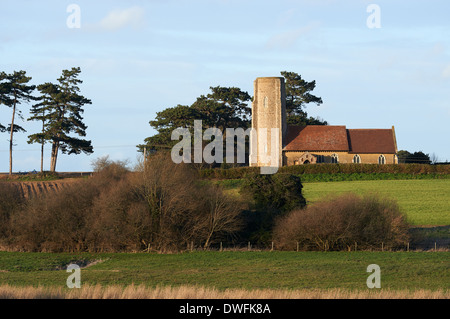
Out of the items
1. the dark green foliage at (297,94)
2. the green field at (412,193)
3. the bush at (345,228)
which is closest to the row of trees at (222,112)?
the dark green foliage at (297,94)

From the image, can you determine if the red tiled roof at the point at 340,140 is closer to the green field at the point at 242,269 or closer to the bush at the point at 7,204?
the bush at the point at 7,204

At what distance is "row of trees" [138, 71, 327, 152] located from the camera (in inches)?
3012

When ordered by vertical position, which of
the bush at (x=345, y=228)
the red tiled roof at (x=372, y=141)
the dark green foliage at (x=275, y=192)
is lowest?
the bush at (x=345, y=228)

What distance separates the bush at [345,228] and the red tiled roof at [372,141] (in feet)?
139

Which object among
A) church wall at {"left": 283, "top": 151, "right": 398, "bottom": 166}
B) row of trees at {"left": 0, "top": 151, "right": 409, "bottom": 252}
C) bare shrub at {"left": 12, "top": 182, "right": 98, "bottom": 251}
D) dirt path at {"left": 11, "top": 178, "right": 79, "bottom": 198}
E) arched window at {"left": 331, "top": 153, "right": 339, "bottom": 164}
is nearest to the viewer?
row of trees at {"left": 0, "top": 151, "right": 409, "bottom": 252}

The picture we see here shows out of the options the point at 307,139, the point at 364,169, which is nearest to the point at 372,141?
the point at 307,139

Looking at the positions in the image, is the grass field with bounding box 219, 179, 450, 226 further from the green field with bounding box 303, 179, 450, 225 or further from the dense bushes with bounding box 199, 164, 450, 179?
the dense bushes with bounding box 199, 164, 450, 179

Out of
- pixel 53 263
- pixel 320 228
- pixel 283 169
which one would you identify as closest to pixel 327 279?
pixel 320 228

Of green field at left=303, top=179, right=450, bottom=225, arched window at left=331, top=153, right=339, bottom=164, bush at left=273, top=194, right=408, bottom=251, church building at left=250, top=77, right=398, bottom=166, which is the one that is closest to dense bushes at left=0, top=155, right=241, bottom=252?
bush at left=273, top=194, right=408, bottom=251

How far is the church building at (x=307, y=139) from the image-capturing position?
250 ft

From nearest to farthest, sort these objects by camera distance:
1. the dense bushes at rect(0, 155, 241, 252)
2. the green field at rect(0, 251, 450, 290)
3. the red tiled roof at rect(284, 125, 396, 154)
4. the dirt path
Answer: the green field at rect(0, 251, 450, 290), the dense bushes at rect(0, 155, 241, 252), the dirt path, the red tiled roof at rect(284, 125, 396, 154)

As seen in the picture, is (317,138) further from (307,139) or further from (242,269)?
(242,269)
